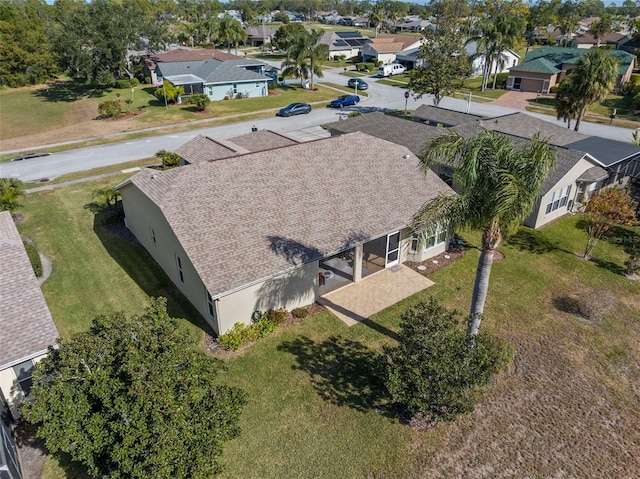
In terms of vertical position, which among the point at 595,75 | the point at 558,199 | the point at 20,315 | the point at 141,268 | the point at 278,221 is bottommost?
the point at 141,268

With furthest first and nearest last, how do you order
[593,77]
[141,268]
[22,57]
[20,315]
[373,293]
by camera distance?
[22,57] < [593,77] < [141,268] < [373,293] < [20,315]

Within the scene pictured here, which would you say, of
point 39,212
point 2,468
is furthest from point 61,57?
point 2,468

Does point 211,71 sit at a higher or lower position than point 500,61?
lower

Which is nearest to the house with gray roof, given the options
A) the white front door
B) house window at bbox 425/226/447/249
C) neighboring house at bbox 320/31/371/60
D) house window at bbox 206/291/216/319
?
house window at bbox 425/226/447/249

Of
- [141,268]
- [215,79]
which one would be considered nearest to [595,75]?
[141,268]

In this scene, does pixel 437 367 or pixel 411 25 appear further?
pixel 411 25

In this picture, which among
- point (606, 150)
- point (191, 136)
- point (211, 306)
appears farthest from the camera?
point (191, 136)

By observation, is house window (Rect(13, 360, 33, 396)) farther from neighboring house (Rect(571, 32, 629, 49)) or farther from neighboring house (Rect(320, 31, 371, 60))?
neighboring house (Rect(571, 32, 629, 49))

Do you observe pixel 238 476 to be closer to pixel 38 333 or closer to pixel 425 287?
pixel 38 333

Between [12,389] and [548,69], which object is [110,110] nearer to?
[12,389]

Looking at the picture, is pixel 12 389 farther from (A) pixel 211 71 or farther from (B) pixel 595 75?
(A) pixel 211 71
